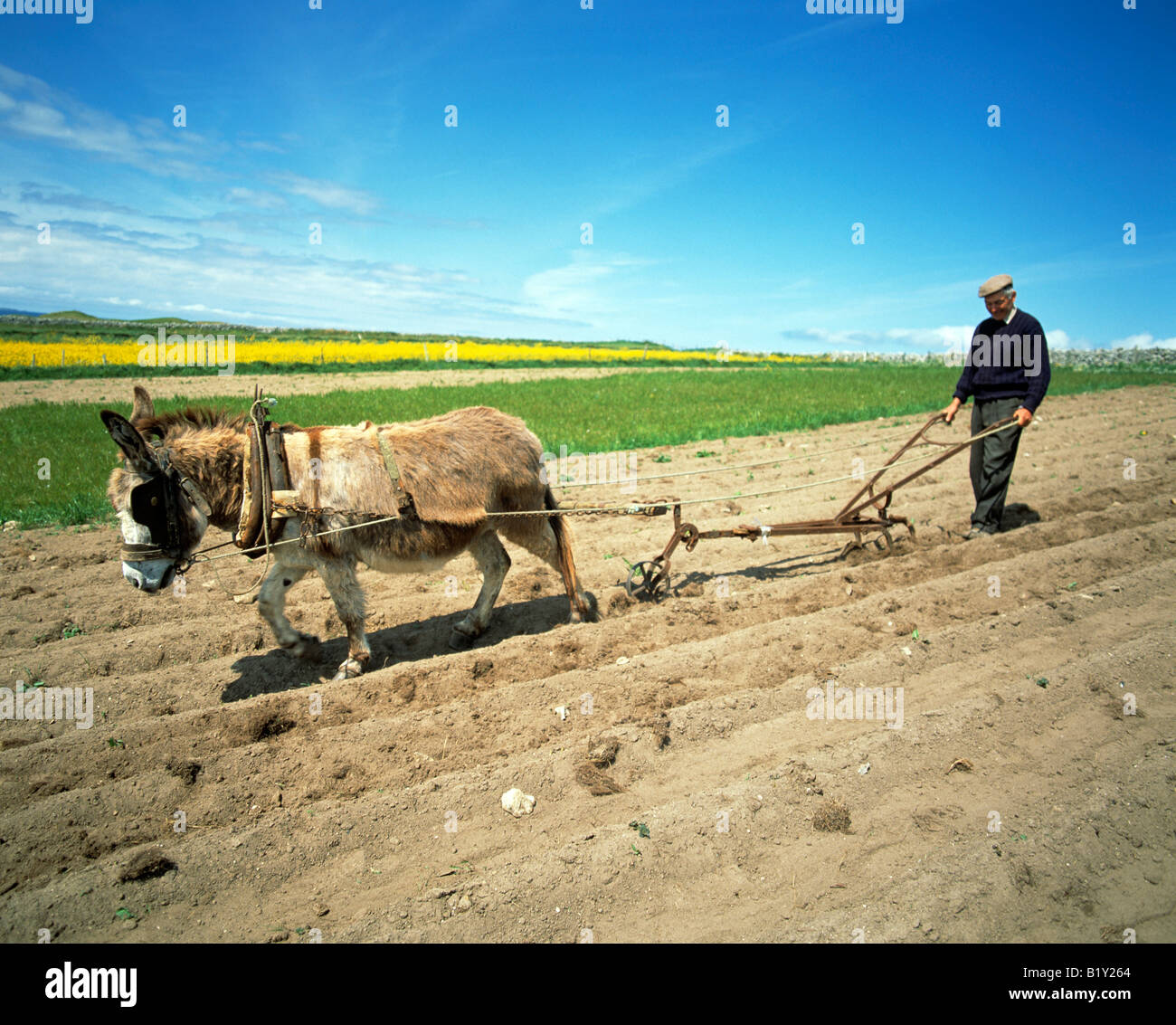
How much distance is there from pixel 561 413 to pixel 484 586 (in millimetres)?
15837

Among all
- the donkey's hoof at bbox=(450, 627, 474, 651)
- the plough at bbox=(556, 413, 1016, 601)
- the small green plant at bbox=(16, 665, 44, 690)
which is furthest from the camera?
the plough at bbox=(556, 413, 1016, 601)

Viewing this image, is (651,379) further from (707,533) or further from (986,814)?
(986,814)

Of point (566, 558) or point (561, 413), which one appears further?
point (561, 413)

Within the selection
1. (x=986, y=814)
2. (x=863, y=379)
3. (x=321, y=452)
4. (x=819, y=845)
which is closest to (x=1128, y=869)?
(x=986, y=814)

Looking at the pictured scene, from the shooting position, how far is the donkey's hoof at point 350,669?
513cm

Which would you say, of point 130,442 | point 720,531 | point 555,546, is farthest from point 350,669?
point 720,531

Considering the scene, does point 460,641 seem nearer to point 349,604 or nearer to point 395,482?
point 349,604

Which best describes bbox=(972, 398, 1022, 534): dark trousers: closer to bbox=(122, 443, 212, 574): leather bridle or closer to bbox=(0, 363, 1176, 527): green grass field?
bbox=(122, 443, 212, 574): leather bridle

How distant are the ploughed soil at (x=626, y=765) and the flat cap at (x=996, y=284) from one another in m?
3.13

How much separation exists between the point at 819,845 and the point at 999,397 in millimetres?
6721

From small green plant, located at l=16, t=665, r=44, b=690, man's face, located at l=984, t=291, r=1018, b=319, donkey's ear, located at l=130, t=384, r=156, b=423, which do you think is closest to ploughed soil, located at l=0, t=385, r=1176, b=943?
small green plant, located at l=16, t=665, r=44, b=690

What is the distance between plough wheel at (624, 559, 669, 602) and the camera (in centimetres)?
638

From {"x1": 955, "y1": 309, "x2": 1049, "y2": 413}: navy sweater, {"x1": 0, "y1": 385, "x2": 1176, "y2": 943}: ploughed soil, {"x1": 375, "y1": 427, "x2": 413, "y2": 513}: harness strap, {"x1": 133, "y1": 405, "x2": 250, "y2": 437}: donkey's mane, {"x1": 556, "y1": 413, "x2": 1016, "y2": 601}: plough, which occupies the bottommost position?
{"x1": 0, "y1": 385, "x2": 1176, "y2": 943}: ploughed soil

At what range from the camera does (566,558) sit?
6082mm
